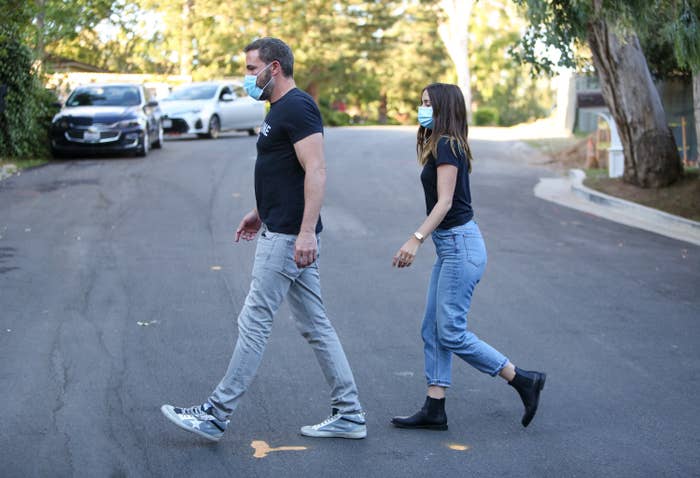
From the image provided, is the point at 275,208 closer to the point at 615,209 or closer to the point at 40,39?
the point at 615,209

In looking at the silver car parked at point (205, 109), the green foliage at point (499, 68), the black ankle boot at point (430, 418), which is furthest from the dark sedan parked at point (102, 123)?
the green foliage at point (499, 68)

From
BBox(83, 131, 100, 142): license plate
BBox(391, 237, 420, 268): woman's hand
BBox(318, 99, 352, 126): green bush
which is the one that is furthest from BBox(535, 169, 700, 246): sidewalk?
BBox(318, 99, 352, 126): green bush

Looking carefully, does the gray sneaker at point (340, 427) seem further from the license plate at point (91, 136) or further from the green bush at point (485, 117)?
the green bush at point (485, 117)

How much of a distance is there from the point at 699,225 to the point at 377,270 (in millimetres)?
5740

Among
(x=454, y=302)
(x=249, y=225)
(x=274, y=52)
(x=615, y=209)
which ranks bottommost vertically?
(x=615, y=209)

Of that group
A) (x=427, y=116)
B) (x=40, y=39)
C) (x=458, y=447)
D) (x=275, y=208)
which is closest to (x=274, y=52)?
(x=275, y=208)

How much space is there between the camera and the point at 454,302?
5410 millimetres

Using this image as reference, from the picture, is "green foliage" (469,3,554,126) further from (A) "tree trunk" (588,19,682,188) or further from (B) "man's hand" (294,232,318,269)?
(B) "man's hand" (294,232,318,269)

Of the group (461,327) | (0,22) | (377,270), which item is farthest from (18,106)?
(461,327)

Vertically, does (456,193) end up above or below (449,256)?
above

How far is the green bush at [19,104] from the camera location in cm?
1869

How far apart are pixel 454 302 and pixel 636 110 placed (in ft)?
39.8

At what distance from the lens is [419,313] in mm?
8461

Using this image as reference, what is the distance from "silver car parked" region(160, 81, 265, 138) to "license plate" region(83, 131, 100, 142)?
5.77m
